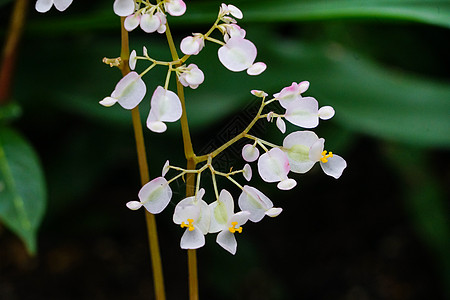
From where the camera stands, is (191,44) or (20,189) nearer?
(191,44)

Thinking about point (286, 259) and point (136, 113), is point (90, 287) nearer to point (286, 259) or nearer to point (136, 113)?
point (286, 259)

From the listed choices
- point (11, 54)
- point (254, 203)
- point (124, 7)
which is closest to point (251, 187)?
point (254, 203)

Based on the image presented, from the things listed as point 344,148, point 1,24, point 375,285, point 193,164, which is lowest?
point 375,285

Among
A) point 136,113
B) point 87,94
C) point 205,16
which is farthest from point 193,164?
point 87,94

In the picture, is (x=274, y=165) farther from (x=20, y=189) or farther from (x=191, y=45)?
(x=20, y=189)

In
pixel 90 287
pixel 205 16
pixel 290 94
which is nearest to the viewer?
pixel 290 94

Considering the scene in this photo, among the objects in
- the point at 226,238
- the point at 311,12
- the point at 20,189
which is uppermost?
the point at 311,12

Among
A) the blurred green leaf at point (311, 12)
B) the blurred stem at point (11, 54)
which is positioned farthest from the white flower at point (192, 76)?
the blurred stem at point (11, 54)
